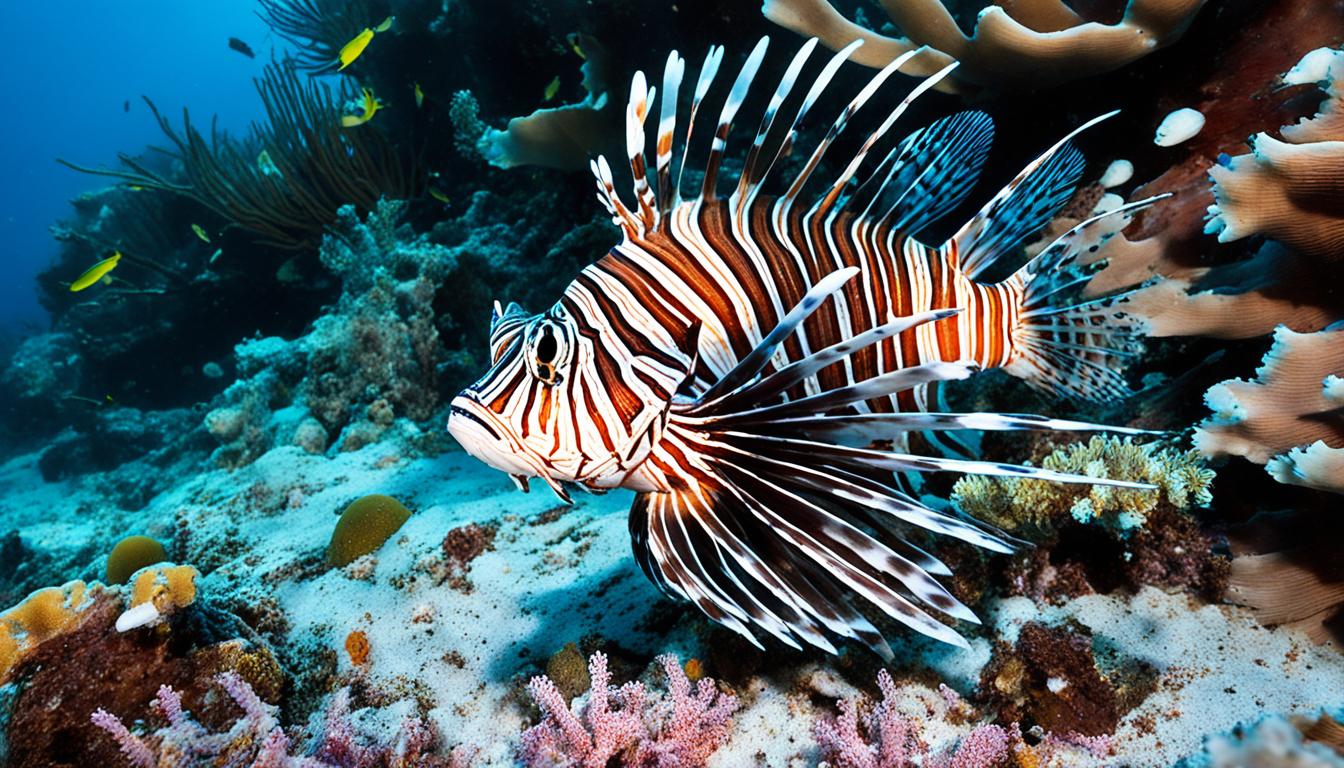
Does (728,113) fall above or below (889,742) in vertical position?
above

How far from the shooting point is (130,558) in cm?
414

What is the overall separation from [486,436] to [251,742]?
1.53 meters

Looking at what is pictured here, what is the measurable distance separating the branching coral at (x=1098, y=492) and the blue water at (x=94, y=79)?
8911 cm

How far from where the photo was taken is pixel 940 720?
7.31 feet

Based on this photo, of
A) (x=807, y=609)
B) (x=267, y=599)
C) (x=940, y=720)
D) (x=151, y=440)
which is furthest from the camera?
(x=151, y=440)

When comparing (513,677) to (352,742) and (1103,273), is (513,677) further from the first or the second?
(1103,273)

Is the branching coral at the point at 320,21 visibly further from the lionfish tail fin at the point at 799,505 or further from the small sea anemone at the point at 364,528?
the lionfish tail fin at the point at 799,505

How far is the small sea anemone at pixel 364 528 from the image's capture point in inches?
153

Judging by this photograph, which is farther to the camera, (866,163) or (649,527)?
(866,163)

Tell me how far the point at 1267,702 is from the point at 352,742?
9.52 feet

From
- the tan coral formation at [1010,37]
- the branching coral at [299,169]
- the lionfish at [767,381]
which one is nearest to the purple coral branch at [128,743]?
the lionfish at [767,381]

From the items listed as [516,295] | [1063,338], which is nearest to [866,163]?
[1063,338]

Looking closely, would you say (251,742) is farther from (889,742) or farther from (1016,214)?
(1016,214)

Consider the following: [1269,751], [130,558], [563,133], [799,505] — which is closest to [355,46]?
[563,133]
